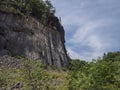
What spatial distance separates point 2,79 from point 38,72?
301 cm

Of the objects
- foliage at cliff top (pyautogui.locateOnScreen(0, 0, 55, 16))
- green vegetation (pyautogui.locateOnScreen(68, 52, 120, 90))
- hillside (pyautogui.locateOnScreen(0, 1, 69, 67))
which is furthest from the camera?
foliage at cliff top (pyautogui.locateOnScreen(0, 0, 55, 16))

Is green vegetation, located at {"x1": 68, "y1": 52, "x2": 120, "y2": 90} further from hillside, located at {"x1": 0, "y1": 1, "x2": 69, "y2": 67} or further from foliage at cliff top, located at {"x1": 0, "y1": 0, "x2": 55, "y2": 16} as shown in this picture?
foliage at cliff top, located at {"x1": 0, "y1": 0, "x2": 55, "y2": 16}

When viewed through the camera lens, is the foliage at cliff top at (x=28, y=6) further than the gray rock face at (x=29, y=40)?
Yes

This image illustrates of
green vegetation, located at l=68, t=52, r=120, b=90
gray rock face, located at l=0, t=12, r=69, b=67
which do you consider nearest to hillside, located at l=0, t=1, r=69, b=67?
gray rock face, located at l=0, t=12, r=69, b=67

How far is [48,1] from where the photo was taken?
81188 mm

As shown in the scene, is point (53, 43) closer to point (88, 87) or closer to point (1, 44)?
point (1, 44)

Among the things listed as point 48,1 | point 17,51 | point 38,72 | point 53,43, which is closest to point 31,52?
point 17,51

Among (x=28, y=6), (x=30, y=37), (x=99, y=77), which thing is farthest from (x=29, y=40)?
(x=99, y=77)

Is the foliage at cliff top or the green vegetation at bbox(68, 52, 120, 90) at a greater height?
the foliage at cliff top

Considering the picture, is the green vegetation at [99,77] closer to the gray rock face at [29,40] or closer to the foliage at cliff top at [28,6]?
the gray rock face at [29,40]

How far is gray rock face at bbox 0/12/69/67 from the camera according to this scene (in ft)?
203

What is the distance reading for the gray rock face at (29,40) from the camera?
61844mm

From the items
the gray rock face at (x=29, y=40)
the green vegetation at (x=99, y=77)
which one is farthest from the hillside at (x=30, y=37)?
the green vegetation at (x=99, y=77)

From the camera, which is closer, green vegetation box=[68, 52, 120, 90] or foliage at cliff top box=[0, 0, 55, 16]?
green vegetation box=[68, 52, 120, 90]
